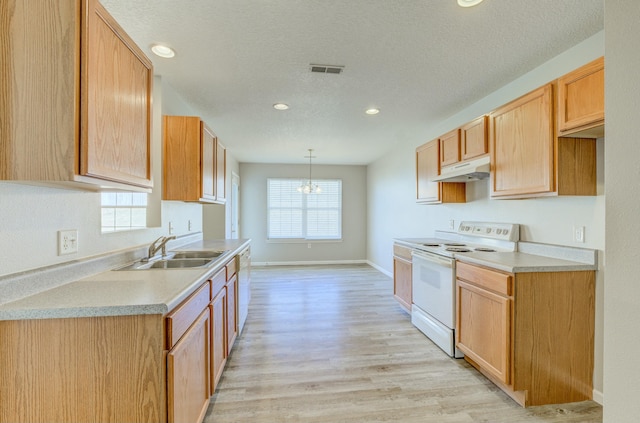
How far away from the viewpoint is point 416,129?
4.32 m

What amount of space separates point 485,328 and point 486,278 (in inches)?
15.0

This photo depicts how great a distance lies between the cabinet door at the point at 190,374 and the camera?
1.22 metres

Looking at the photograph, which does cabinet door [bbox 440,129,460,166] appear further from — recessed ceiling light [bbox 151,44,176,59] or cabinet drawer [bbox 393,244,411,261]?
recessed ceiling light [bbox 151,44,176,59]

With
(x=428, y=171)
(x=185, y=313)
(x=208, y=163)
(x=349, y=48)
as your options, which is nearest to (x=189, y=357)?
(x=185, y=313)

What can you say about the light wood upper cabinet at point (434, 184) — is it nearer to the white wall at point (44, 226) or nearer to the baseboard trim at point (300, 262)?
the white wall at point (44, 226)

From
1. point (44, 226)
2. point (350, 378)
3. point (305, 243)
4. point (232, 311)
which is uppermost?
point (44, 226)

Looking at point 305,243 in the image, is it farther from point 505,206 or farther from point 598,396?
point 598,396

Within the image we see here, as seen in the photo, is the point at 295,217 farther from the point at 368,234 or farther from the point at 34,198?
the point at 34,198

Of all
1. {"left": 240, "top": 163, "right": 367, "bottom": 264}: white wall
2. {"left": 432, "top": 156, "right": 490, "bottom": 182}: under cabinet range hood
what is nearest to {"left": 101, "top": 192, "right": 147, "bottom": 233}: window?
{"left": 432, "top": 156, "right": 490, "bottom": 182}: under cabinet range hood

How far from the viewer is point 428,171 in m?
3.70

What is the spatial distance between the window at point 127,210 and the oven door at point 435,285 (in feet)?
8.90

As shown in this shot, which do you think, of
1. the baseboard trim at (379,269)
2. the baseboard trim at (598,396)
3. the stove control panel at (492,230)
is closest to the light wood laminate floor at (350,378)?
the baseboard trim at (598,396)

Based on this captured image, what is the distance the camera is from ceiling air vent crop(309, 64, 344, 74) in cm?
241

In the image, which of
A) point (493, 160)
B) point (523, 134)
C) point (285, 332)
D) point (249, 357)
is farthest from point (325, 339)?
point (523, 134)
